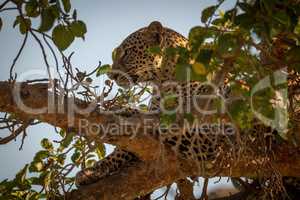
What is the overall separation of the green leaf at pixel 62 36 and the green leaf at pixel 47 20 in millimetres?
98

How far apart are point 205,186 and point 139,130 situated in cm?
101

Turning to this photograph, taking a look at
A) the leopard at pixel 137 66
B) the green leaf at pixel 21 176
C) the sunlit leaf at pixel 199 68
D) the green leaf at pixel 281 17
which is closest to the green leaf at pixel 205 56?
the sunlit leaf at pixel 199 68

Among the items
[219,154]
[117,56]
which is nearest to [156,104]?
[219,154]

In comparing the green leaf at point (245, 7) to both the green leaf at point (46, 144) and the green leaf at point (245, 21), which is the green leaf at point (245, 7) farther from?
the green leaf at point (46, 144)

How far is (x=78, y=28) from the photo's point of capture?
3.64 metres

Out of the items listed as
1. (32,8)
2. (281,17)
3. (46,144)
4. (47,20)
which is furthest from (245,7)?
(46,144)

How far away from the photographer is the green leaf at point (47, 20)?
3.55 metres

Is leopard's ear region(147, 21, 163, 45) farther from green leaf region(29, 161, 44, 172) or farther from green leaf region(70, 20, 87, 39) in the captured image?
green leaf region(70, 20, 87, 39)

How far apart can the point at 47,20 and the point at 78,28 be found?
21 cm

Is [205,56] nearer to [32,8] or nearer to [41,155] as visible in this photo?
[32,8]

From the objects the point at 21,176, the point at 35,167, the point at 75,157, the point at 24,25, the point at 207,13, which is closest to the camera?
the point at 207,13

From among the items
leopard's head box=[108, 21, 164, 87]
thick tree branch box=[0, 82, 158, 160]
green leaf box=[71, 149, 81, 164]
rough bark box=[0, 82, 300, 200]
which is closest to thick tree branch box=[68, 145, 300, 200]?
rough bark box=[0, 82, 300, 200]

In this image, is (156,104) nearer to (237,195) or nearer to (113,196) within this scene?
(113,196)

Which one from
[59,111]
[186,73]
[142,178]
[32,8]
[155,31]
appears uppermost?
[155,31]
